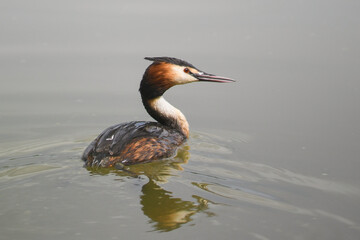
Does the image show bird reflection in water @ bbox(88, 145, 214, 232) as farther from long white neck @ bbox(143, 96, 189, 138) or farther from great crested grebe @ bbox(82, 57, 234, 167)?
long white neck @ bbox(143, 96, 189, 138)

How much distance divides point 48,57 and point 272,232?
Answer: 5.59 m

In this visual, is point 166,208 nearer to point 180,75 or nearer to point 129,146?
point 129,146

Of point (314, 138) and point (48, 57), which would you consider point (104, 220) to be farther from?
point (48, 57)

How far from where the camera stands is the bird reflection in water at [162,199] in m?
4.83

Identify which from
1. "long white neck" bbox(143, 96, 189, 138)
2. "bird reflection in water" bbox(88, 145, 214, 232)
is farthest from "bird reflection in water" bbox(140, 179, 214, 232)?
"long white neck" bbox(143, 96, 189, 138)

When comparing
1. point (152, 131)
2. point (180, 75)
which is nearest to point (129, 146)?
point (152, 131)

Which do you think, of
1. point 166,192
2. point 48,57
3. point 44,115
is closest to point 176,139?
point 166,192

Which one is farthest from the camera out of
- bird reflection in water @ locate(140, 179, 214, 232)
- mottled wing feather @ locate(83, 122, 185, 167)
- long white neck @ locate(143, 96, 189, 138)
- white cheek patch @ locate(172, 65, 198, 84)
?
long white neck @ locate(143, 96, 189, 138)

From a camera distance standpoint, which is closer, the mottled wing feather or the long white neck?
the mottled wing feather

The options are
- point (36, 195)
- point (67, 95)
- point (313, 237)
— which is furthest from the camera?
point (67, 95)

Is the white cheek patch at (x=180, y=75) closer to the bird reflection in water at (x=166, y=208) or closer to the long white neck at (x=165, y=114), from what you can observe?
the long white neck at (x=165, y=114)

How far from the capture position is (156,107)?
683 centimetres

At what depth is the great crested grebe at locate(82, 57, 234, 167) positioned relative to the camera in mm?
5980

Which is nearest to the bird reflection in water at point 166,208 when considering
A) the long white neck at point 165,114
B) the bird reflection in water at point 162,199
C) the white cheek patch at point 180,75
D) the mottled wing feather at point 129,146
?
the bird reflection in water at point 162,199
